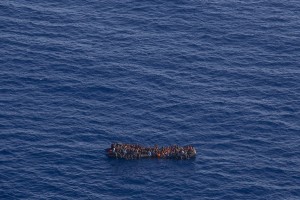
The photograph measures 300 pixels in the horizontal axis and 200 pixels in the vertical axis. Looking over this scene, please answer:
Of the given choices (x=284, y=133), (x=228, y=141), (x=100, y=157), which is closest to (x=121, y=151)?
(x=100, y=157)

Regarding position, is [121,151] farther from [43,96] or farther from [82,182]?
[43,96]

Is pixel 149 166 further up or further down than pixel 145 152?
further down

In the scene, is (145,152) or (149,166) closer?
(149,166)

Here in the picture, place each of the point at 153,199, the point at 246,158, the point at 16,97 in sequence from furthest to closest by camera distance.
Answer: the point at 16,97
the point at 246,158
the point at 153,199

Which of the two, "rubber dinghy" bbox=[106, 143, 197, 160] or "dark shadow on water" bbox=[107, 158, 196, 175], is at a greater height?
"rubber dinghy" bbox=[106, 143, 197, 160]

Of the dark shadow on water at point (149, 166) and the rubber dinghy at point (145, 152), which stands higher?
the rubber dinghy at point (145, 152)

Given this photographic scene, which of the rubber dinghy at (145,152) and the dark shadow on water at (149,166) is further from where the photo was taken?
the rubber dinghy at (145,152)

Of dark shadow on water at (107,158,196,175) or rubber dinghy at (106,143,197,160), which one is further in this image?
rubber dinghy at (106,143,197,160)

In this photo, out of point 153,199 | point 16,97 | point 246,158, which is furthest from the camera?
point 16,97
